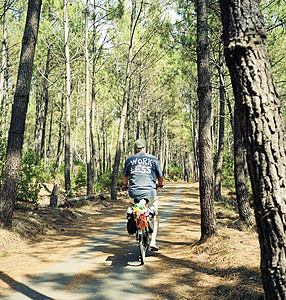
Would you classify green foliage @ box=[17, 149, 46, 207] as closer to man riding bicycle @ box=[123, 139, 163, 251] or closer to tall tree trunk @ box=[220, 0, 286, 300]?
man riding bicycle @ box=[123, 139, 163, 251]

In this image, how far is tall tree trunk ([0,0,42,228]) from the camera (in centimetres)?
675

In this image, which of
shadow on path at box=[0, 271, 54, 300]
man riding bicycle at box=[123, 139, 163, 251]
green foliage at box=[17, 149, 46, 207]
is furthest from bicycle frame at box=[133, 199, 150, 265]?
green foliage at box=[17, 149, 46, 207]

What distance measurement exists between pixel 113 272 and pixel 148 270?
584mm

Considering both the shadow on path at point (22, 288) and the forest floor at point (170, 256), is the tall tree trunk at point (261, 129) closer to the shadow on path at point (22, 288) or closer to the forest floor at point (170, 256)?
the forest floor at point (170, 256)

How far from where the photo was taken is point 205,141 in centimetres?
630

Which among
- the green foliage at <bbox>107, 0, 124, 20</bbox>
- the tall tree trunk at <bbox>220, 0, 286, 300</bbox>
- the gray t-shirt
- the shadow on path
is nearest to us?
the tall tree trunk at <bbox>220, 0, 286, 300</bbox>

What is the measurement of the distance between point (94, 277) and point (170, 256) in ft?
6.00

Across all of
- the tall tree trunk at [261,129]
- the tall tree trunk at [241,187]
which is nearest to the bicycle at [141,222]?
the tall tree trunk at [261,129]

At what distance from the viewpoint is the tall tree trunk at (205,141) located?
239 inches

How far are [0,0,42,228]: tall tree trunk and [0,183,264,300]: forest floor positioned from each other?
686 millimetres

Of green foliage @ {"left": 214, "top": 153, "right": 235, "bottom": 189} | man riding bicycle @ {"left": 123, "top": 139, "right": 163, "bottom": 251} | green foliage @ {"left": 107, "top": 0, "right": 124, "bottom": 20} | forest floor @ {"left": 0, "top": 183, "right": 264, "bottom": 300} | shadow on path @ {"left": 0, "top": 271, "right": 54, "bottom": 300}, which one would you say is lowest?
shadow on path @ {"left": 0, "top": 271, "right": 54, "bottom": 300}

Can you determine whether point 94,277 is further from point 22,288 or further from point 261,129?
point 261,129

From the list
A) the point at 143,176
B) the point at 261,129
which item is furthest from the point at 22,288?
the point at 261,129

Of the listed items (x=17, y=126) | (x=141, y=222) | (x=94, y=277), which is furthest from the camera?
(x=17, y=126)
